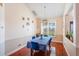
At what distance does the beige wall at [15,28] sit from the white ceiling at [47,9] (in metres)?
0.16

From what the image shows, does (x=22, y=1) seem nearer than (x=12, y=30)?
Yes

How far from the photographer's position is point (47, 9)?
2600 millimetres

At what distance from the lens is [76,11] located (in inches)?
93.7

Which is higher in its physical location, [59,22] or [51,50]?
[59,22]

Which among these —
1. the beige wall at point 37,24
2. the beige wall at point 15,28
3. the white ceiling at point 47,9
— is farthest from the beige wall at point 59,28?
the beige wall at point 15,28

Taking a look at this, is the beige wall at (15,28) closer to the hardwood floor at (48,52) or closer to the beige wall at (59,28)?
the hardwood floor at (48,52)

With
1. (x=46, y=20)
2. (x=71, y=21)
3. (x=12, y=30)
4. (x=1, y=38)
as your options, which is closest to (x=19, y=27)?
(x=12, y=30)

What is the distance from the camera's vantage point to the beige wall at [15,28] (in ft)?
8.38

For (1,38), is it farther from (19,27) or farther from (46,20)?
(46,20)

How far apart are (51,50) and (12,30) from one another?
37.7 inches

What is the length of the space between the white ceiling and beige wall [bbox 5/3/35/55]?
6.2 inches

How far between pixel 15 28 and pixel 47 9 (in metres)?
0.81

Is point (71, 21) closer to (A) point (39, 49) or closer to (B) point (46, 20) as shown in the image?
(B) point (46, 20)

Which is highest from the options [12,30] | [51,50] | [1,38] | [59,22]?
[59,22]
